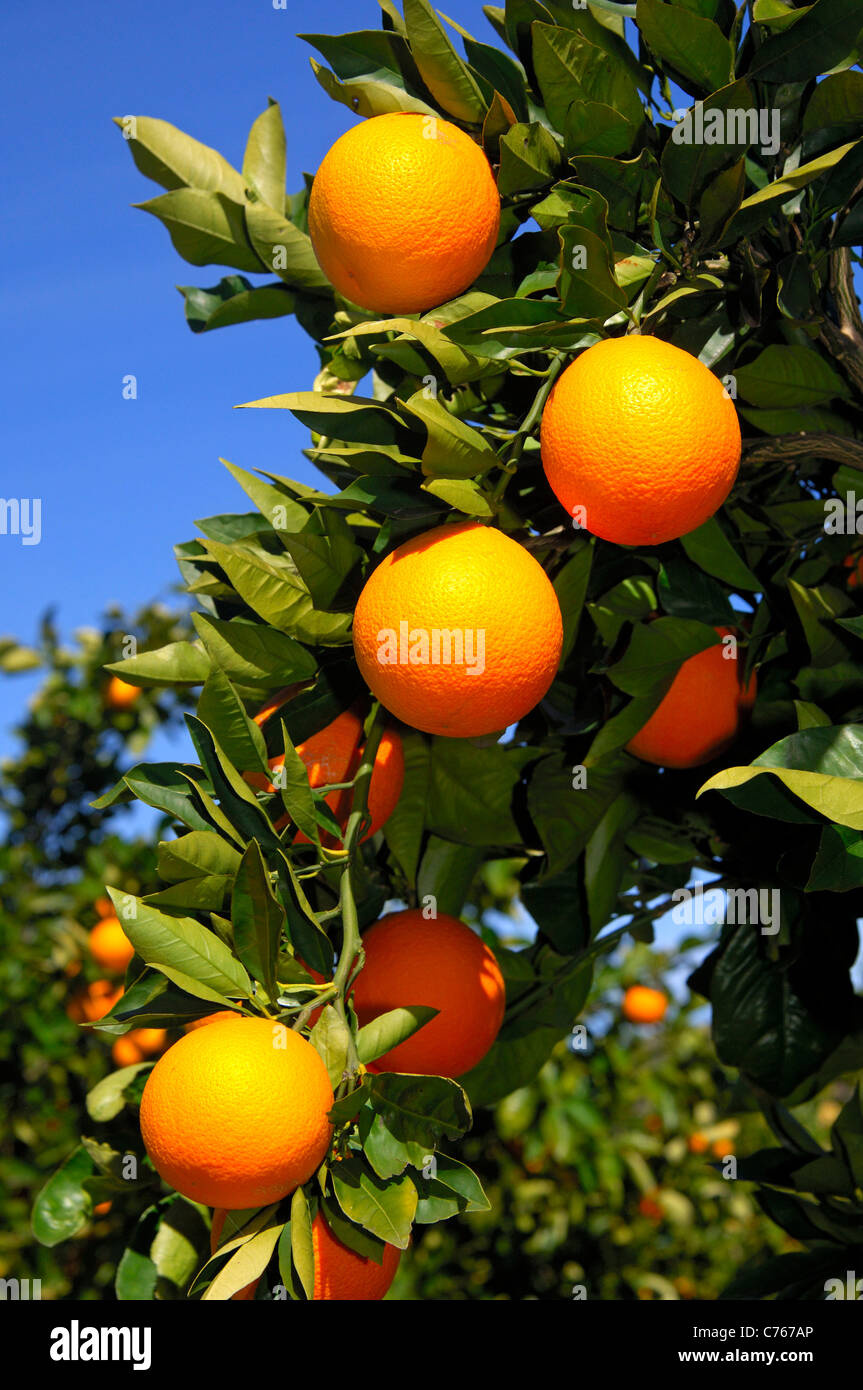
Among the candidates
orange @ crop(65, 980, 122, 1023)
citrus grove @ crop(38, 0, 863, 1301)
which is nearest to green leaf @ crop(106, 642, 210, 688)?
citrus grove @ crop(38, 0, 863, 1301)

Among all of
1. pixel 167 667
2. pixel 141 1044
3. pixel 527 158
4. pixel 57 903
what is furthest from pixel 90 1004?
pixel 527 158

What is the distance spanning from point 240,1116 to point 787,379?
0.81 m

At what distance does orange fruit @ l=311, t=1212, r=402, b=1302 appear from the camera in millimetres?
786

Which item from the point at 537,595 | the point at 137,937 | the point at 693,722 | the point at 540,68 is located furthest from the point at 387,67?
the point at 137,937

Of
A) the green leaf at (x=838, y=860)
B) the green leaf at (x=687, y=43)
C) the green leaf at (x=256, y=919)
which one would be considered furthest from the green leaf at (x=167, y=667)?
the green leaf at (x=687, y=43)

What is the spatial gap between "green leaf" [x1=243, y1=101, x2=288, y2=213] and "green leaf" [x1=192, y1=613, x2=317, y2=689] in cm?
58

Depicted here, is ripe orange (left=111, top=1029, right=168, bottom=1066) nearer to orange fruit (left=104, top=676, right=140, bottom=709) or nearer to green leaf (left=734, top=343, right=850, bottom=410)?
green leaf (left=734, top=343, right=850, bottom=410)

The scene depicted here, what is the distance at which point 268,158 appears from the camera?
4.17 ft

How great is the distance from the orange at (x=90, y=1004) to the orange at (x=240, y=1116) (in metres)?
2.22

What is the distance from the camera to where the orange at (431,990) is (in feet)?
3.16

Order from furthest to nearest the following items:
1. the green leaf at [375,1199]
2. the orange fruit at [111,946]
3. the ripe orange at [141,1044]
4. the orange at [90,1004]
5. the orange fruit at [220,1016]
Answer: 1. the orange at [90,1004]
2. the orange fruit at [111,946]
3. the ripe orange at [141,1044]
4. the orange fruit at [220,1016]
5. the green leaf at [375,1199]

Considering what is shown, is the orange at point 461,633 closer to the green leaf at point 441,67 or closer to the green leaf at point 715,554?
the green leaf at point 715,554

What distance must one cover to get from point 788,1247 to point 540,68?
3.78m

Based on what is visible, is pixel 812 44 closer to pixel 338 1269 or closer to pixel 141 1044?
A: pixel 338 1269
